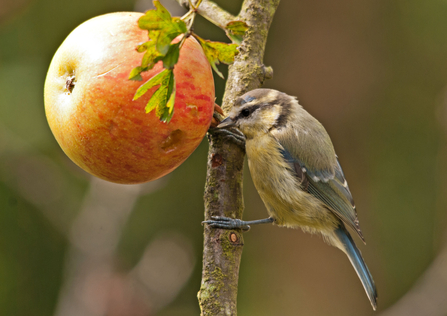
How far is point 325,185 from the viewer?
2.47 m

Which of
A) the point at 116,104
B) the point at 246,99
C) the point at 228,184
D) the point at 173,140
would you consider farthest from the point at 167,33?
the point at 246,99

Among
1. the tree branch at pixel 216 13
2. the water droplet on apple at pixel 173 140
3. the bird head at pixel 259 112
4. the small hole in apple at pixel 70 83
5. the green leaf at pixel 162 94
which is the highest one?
the tree branch at pixel 216 13

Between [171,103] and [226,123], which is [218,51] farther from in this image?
[226,123]

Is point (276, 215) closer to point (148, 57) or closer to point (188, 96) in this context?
point (188, 96)

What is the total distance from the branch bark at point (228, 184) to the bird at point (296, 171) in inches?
6.7

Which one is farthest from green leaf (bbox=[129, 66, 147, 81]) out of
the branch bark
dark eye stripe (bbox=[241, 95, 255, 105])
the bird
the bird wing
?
the bird wing

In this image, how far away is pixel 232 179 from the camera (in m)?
1.90

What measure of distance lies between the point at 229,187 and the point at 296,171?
0.64 meters

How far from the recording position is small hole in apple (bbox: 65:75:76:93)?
1.40 meters

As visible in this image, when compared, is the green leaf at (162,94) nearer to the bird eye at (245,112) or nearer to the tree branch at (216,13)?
the bird eye at (245,112)

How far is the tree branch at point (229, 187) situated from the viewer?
1.71m

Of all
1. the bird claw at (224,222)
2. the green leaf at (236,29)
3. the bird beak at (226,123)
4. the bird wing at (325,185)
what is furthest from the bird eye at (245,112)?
the green leaf at (236,29)

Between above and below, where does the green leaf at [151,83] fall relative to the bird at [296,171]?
above

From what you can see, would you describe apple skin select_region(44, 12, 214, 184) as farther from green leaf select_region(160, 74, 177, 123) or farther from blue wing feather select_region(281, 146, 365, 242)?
blue wing feather select_region(281, 146, 365, 242)
